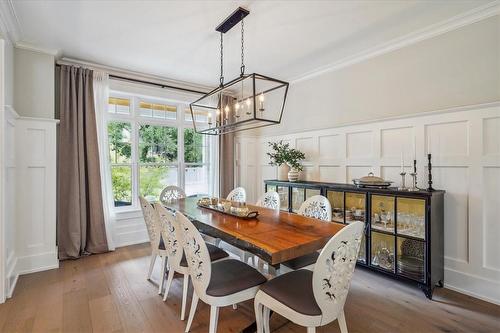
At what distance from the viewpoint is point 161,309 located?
231 centimetres

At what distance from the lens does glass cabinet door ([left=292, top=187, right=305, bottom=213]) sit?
147 inches

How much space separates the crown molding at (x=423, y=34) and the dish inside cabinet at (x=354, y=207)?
1.80 m

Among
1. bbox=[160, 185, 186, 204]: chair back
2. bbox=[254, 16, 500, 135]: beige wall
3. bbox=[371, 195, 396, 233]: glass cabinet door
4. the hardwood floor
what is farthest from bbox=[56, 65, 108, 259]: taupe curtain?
bbox=[371, 195, 396, 233]: glass cabinet door

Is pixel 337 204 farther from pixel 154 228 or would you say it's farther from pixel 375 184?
pixel 154 228

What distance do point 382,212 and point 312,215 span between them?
894 mm

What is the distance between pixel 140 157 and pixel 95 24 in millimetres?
2115

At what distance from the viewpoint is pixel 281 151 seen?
161 inches

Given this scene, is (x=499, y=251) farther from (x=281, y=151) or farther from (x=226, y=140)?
(x=226, y=140)

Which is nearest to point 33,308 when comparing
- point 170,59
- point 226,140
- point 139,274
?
point 139,274

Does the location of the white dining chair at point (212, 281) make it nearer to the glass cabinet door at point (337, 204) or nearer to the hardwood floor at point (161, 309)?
the hardwood floor at point (161, 309)

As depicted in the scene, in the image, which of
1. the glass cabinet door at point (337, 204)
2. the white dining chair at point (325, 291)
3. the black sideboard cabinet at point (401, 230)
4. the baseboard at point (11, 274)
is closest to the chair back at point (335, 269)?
the white dining chair at point (325, 291)

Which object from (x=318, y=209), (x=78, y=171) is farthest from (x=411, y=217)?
(x=78, y=171)

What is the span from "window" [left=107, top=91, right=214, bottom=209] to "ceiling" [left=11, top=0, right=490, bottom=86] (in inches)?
31.9

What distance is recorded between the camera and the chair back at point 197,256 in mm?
1705
